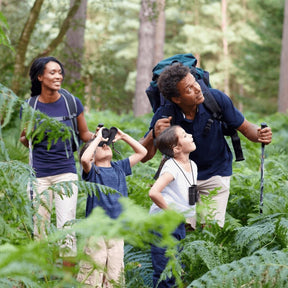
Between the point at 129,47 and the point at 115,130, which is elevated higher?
the point at 129,47

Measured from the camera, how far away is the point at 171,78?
376 centimetres

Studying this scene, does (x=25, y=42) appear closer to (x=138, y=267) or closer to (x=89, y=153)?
(x=89, y=153)

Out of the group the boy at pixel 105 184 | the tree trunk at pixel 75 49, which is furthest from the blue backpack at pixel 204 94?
the tree trunk at pixel 75 49

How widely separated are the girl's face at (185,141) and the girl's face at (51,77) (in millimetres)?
1404

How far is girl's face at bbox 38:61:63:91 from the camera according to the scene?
4633 mm

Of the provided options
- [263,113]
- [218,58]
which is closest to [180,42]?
[218,58]

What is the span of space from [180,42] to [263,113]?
10.8 m

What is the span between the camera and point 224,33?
37500mm

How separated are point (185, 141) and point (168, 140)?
0.14m

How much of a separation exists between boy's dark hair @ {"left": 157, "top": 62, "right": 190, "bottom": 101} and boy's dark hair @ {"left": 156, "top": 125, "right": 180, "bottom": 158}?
26 cm

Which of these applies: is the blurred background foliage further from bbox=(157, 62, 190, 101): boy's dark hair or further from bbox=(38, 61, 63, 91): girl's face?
bbox=(157, 62, 190, 101): boy's dark hair

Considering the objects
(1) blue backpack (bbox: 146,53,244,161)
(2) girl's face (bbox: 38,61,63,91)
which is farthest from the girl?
(2) girl's face (bbox: 38,61,63,91)

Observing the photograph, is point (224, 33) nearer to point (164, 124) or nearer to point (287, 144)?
point (287, 144)

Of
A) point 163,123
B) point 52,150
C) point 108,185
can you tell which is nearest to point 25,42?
point 52,150
